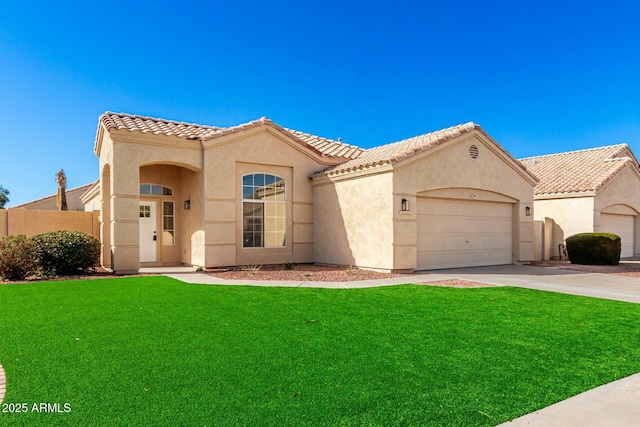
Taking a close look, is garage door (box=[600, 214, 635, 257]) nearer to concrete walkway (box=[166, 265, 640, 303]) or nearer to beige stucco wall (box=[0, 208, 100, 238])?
concrete walkway (box=[166, 265, 640, 303])

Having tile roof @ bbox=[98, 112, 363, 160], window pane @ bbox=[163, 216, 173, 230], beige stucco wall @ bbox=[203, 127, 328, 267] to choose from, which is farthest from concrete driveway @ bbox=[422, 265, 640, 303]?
window pane @ bbox=[163, 216, 173, 230]

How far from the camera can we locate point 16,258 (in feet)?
39.2

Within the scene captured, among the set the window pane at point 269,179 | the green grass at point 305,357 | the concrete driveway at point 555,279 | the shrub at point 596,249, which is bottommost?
the concrete driveway at point 555,279

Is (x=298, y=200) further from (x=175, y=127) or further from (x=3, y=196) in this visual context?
(x=3, y=196)

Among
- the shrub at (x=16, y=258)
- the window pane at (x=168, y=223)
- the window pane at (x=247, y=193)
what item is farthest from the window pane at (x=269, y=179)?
the shrub at (x=16, y=258)

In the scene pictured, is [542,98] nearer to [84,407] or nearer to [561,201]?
[561,201]

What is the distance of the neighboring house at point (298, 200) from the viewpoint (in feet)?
44.7

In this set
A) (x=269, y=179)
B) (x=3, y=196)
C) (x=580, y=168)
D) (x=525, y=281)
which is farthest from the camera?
(x=3, y=196)

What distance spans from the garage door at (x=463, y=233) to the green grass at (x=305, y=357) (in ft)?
19.6

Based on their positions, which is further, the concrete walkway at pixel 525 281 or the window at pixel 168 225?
the window at pixel 168 225

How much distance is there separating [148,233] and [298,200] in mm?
5730

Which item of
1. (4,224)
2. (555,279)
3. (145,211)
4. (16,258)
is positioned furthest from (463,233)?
(4,224)

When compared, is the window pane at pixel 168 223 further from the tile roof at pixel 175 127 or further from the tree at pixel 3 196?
the tree at pixel 3 196

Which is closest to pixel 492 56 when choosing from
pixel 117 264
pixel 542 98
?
pixel 542 98
